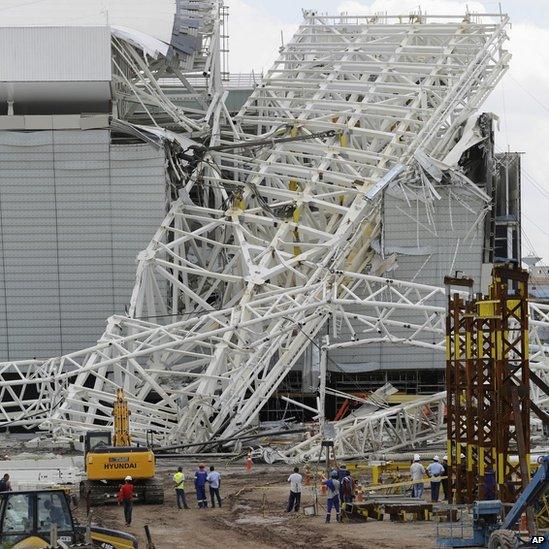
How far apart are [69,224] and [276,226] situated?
841 cm

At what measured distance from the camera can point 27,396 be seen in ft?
Result: 255

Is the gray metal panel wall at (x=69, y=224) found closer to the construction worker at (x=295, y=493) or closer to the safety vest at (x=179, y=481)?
the safety vest at (x=179, y=481)

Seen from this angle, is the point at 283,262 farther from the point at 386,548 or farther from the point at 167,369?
the point at 386,548

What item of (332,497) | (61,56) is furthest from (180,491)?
(61,56)

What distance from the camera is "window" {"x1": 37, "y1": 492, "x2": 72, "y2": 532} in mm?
34312

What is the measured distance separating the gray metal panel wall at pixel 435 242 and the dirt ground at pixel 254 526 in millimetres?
19796

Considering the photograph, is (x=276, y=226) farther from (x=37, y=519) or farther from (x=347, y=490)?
(x=37, y=519)

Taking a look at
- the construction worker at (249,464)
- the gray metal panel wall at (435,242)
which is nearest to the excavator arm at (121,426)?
the construction worker at (249,464)

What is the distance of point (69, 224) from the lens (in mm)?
72625

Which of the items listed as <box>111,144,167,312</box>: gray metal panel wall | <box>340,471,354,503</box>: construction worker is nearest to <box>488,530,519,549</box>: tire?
<box>340,471,354,503</box>: construction worker

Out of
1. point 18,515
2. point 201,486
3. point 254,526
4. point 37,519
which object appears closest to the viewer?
point 37,519

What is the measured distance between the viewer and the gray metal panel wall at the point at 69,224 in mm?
72312

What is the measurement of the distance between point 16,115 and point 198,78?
12308mm

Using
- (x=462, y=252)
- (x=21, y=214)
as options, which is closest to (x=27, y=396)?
(x=21, y=214)
